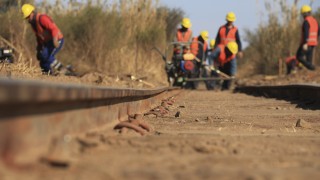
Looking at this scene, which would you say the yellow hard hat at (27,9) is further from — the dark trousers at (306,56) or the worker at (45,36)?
the dark trousers at (306,56)

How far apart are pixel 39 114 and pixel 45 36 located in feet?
36.9

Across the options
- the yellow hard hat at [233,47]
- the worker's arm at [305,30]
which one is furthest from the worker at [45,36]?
the worker's arm at [305,30]

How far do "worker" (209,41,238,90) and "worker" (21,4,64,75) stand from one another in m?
6.48

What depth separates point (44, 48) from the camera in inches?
542

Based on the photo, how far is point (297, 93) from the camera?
11602 millimetres

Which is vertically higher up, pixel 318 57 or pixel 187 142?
pixel 318 57

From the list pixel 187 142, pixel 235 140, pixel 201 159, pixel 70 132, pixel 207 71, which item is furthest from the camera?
pixel 207 71

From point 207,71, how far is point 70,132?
1629 cm

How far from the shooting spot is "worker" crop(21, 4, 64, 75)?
1348cm

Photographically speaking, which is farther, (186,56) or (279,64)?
(279,64)

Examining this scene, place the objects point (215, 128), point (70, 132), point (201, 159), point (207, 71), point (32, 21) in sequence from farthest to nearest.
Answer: point (207, 71) → point (32, 21) → point (215, 128) → point (70, 132) → point (201, 159)

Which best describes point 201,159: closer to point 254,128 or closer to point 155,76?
point 254,128

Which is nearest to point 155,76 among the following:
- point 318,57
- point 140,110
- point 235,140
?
point 318,57

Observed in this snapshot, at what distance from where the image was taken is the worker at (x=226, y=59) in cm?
1900
